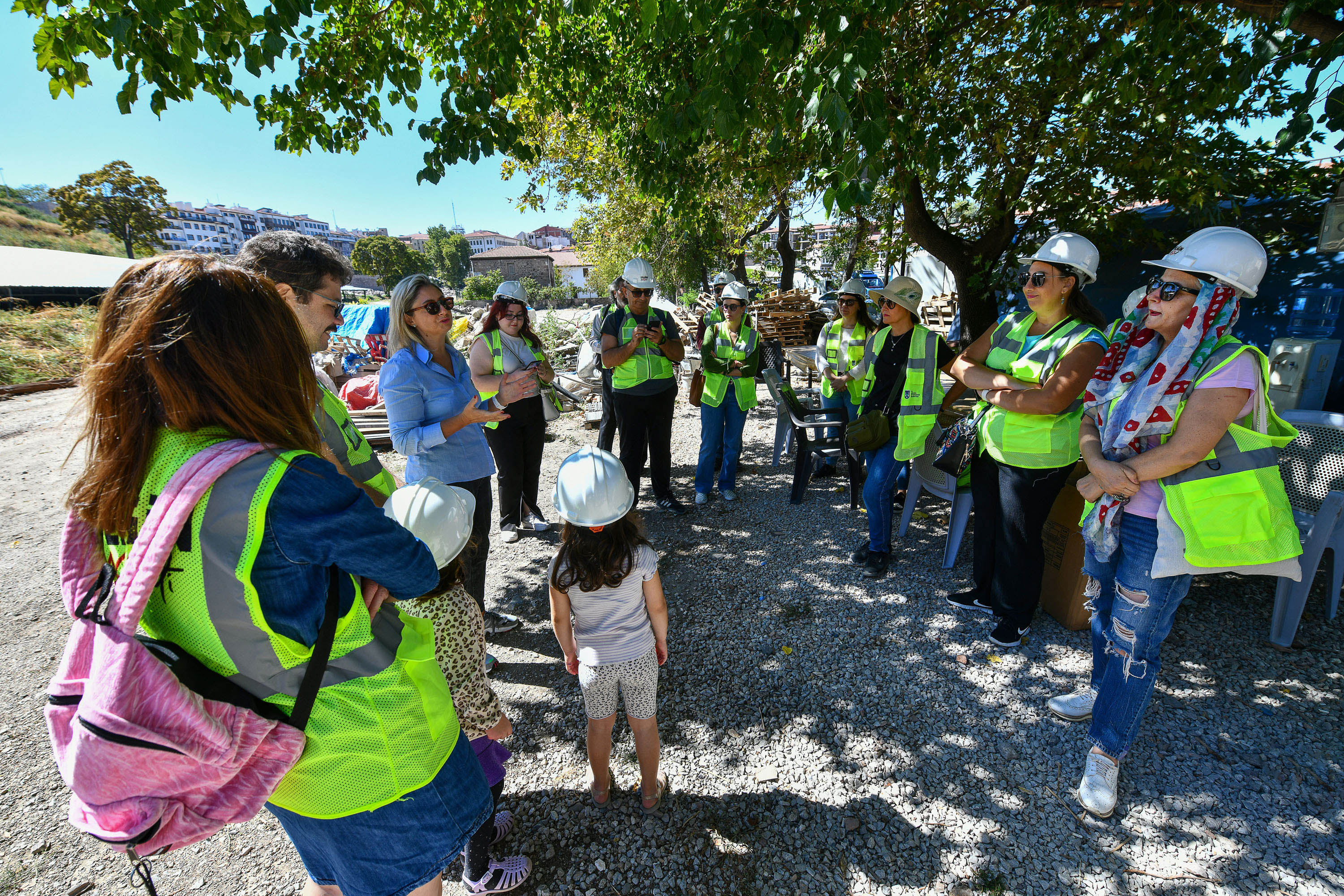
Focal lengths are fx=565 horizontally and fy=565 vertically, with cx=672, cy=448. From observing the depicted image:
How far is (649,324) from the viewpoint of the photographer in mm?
4547

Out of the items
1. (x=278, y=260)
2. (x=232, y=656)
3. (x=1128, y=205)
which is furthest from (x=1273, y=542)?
(x=1128, y=205)

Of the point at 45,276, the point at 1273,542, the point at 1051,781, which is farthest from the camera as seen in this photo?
the point at 45,276

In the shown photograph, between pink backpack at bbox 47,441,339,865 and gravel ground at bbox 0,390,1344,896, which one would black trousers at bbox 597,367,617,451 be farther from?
pink backpack at bbox 47,441,339,865

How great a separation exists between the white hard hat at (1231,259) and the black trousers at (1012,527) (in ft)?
3.52

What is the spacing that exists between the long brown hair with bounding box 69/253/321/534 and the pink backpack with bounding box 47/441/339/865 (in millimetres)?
83

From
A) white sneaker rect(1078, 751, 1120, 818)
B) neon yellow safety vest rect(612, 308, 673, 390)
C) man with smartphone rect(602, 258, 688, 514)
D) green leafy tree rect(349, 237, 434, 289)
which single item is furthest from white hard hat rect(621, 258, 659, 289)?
green leafy tree rect(349, 237, 434, 289)

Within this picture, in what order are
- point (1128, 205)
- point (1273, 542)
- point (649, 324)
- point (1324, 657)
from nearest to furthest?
1. point (1273, 542)
2. point (1324, 657)
3. point (649, 324)
4. point (1128, 205)

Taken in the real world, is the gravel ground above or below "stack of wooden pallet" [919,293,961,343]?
below

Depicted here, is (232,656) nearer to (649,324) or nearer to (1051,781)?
(1051,781)

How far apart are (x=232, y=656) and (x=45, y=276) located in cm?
3405

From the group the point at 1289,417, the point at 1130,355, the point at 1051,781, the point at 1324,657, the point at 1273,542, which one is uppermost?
the point at 1130,355

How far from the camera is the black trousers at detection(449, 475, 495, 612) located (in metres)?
2.90

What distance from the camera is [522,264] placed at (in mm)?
81125

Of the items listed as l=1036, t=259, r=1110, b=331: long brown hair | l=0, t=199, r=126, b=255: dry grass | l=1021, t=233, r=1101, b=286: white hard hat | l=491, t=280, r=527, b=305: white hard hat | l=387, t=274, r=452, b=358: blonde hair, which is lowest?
l=387, t=274, r=452, b=358: blonde hair
